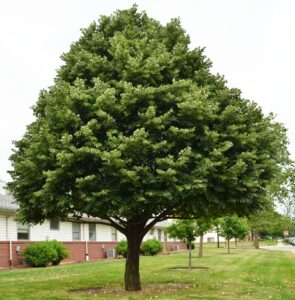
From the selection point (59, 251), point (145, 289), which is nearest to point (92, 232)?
point (59, 251)

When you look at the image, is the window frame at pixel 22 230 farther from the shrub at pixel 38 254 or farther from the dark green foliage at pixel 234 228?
the dark green foliage at pixel 234 228

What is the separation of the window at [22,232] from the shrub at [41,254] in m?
1.18

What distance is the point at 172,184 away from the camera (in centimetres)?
1315

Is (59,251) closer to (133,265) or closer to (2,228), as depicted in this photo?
(2,228)

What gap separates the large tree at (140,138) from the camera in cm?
1328

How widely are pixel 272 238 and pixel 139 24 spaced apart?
10856cm

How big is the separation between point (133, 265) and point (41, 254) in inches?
556

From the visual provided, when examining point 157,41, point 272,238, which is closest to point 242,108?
point 157,41

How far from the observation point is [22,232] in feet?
99.0

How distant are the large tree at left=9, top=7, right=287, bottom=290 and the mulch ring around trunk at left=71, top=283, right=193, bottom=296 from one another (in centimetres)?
62

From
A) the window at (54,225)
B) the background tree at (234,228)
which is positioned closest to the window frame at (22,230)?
the window at (54,225)

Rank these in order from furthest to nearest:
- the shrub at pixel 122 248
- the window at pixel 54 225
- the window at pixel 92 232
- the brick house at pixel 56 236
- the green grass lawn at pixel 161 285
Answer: the shrub at pixel 122 248, the window at pixel 92 232, the window at pixel 54 225, the brick house at pixel 56 236, the green grass lawn at pixel 161 285

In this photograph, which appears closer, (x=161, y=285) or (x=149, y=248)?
(x=161, y=285)

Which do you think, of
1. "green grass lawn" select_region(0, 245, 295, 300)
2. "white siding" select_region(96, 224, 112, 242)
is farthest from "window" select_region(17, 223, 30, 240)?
"white siding" select_region(96, 224, 112, 242)
